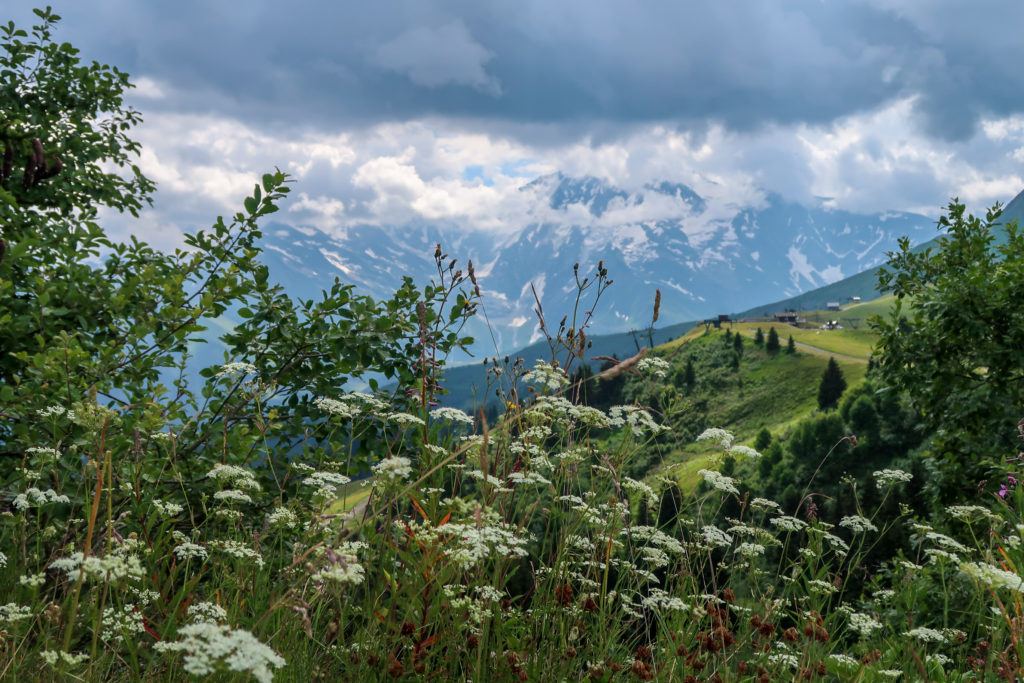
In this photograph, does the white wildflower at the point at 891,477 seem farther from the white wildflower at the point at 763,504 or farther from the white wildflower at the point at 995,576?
the white wildflower at the point at 995,576

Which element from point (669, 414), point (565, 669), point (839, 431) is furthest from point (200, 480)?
point (839, 431)

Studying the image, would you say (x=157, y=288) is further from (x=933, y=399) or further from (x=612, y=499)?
(x=933, y=399)

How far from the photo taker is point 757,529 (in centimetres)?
390

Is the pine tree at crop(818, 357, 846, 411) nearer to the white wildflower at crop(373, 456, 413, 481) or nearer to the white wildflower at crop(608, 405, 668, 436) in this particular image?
the white wildflower at crop(608, 405, 668, 436)

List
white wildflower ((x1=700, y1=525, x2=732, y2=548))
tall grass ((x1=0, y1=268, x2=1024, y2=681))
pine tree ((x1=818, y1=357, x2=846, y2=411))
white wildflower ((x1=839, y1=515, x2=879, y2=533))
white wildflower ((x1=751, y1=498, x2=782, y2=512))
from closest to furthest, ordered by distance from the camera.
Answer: tall grass ((x1=0, y1=268, x2=1024, y2=681)) < white wildflower ((x1=700, y1=525, x2=732, y2=548)) < white wildflower ((x1=751, y1=498, x2=782, y2=512)) < white wildflower ((x1=839, y1=515, x2=879, y2=533)) < pine tree ((x1=818, y1=357, x2=846, y2=411))

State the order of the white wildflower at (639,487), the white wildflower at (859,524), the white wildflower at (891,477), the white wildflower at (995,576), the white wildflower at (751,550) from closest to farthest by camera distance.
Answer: the white wildflower at (995,576) → the white wildflower at (639,487) → the white wildflower at (751,550) → the white wildflower at (859,524) → the white wildflower at (891,477)

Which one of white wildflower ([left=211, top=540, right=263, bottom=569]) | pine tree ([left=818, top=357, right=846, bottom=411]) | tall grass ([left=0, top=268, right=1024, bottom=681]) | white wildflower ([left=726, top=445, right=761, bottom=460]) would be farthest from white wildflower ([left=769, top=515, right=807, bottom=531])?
pine tree ([left=818, top=357, right=846, bottom=411])

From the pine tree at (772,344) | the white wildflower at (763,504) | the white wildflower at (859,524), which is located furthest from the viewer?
the pine tree at (772,344)

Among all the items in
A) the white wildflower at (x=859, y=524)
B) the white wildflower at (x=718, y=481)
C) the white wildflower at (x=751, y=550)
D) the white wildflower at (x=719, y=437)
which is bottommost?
the white wildflower at (x=859, y=524)

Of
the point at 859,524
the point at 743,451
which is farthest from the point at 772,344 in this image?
the point at 743,451

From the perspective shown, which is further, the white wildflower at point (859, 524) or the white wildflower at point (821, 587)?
the white wildflower at point (859, 524)

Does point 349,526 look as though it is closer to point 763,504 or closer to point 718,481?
point 718,481

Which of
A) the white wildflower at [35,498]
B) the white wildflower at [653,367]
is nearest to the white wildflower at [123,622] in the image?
the white wildflower at [35,498]

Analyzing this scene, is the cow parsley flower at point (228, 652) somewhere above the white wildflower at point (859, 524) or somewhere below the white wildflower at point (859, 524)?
above
